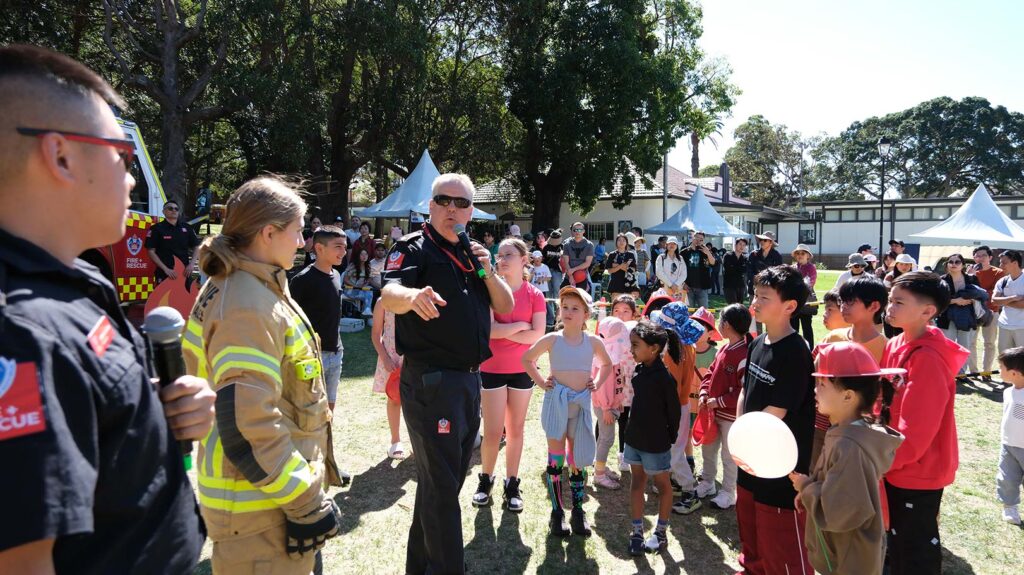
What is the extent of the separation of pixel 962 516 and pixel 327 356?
17.1ft

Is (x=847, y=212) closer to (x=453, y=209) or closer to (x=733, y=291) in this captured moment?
(x=733, y=291)

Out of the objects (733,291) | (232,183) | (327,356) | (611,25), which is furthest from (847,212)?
(327,356)

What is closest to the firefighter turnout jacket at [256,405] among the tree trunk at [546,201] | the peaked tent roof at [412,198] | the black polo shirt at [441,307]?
the black polo shirt at [441,307]

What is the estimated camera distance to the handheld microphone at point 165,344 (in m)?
1.28

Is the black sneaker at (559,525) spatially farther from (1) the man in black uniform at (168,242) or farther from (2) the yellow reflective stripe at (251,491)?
(1) the man in black uniform at (168,242)

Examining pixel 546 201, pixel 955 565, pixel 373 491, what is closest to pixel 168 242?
pixel 373 491

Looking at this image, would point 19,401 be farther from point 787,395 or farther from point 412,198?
point 412,198

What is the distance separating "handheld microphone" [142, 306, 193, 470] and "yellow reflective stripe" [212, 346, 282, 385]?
540 millimetres

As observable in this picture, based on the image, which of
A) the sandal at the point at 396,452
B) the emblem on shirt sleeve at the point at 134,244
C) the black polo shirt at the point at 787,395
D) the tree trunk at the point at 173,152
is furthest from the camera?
the tree trunk at the point at 173,152

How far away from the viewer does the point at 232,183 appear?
109 feet

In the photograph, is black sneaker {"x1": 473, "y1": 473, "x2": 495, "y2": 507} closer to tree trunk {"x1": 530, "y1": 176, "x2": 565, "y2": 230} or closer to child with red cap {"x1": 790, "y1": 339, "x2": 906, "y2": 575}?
child with red cap {"x1": 790, "y1": 339, "x2": 906, "y2": 575}

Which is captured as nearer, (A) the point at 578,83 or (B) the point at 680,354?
(B) the point at 680,354

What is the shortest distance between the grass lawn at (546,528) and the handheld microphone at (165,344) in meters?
2.68

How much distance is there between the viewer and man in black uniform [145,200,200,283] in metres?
8.52
